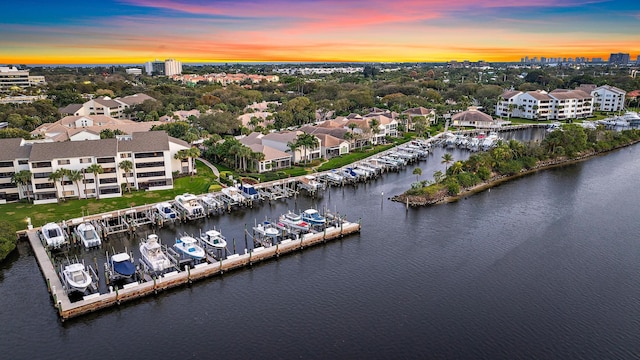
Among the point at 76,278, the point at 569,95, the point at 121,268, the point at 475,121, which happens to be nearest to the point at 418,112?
the point at 475,121

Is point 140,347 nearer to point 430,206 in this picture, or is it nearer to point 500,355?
point 500,355

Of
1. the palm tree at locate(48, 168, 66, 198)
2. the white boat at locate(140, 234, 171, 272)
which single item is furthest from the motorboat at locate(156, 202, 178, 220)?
the palm tree at locate(48, 168, 66, 198)

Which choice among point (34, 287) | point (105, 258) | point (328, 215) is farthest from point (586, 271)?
point (34, 287)

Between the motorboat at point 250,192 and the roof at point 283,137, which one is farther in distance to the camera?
the roof at point 283,137

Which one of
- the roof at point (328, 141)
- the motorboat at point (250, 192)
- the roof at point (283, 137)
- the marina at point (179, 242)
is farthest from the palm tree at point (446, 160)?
the motorboat at point (250, 192)

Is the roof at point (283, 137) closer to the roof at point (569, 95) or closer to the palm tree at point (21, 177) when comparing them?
the palm tree at point (21, 177)

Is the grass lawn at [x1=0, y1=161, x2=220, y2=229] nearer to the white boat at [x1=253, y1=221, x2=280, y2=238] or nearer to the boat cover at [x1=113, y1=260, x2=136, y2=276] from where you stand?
the white boat at [x1=253, y1=221, x2=280, y2=238]
